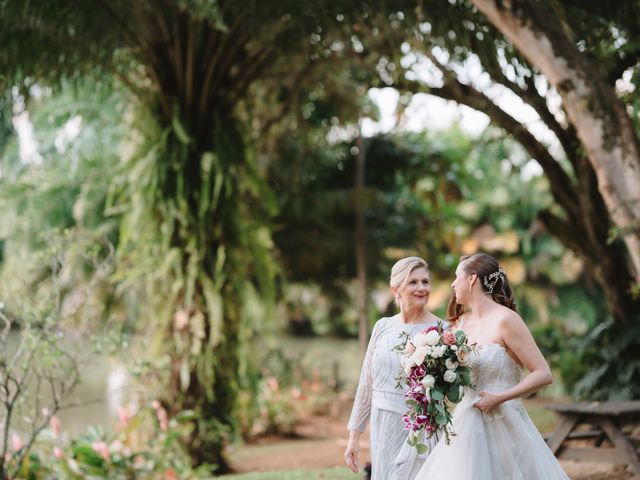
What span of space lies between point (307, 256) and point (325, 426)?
10.6 ft

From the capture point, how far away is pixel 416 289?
3637 millimetres

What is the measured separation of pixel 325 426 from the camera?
1190 centimetres

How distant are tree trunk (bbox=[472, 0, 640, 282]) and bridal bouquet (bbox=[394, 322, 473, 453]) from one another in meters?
1.61

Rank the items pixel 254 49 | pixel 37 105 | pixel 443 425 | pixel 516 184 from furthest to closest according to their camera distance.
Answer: pixel 516 184, pixel 37 105, pixel 254 49, pixel 443 425

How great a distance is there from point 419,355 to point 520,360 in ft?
1.59

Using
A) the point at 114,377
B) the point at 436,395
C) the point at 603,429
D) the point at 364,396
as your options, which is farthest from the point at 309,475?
the point at 114,377

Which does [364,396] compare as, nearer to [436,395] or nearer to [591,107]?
[436,395]

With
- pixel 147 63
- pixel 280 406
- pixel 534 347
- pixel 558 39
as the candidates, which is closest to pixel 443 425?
pixel 534 347

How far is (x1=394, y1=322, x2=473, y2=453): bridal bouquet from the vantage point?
128 inches

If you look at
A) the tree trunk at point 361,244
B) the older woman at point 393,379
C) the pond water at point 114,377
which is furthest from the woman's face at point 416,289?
the tree trunk at point 361,244

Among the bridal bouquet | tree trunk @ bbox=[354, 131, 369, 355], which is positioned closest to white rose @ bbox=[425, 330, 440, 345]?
the bridal bouquet

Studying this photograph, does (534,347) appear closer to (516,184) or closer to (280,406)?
(280,406)

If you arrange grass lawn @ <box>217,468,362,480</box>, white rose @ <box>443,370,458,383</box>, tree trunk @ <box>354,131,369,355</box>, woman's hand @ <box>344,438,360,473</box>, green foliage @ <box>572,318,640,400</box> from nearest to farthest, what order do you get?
white rose @ <box>443,370,458,383</box>
woman's hand @ <box>344,438,360,473</box>
grass lawn @ <box>217,468,362,480</box>
green foliage @ <box>572,318,640,400</box>
tree trunk @ <box>354,131,369,355</box>

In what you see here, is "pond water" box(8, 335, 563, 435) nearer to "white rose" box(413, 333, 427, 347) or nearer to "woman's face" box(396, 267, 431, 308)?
"woman's face" box(396, 267, 431, 308)
